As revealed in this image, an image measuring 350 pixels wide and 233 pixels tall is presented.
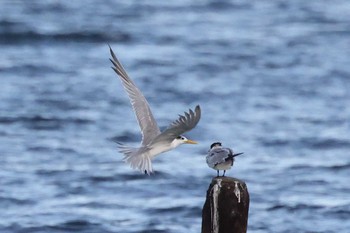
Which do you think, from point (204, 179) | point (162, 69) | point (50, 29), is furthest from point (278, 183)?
point (50, 29)

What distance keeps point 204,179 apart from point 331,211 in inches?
70.6

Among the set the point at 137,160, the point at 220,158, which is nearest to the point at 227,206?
the point at 220,158

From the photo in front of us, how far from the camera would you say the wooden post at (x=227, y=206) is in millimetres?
6438

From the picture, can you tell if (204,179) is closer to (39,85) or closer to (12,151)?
(12,151)

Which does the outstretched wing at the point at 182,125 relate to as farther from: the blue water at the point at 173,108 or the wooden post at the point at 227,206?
the blue water at the point at 173,108

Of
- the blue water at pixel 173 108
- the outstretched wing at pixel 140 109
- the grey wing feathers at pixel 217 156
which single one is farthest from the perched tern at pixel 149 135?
the blue water at pixel 173 108

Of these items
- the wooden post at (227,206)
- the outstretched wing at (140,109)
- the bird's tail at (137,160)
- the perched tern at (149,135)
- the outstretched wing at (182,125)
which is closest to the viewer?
the wooden post at (227,206)

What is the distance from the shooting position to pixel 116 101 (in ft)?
57.3

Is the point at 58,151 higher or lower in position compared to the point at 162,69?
lower

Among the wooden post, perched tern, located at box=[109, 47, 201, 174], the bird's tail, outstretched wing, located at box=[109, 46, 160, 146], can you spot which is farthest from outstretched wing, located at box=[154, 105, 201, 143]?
the wooden post

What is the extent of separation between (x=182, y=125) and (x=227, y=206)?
2.89 ft

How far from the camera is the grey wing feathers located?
22.9 feet

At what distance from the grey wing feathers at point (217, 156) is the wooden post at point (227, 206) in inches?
21.0

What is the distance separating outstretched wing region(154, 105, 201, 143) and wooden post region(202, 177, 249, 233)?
0.59 meters
